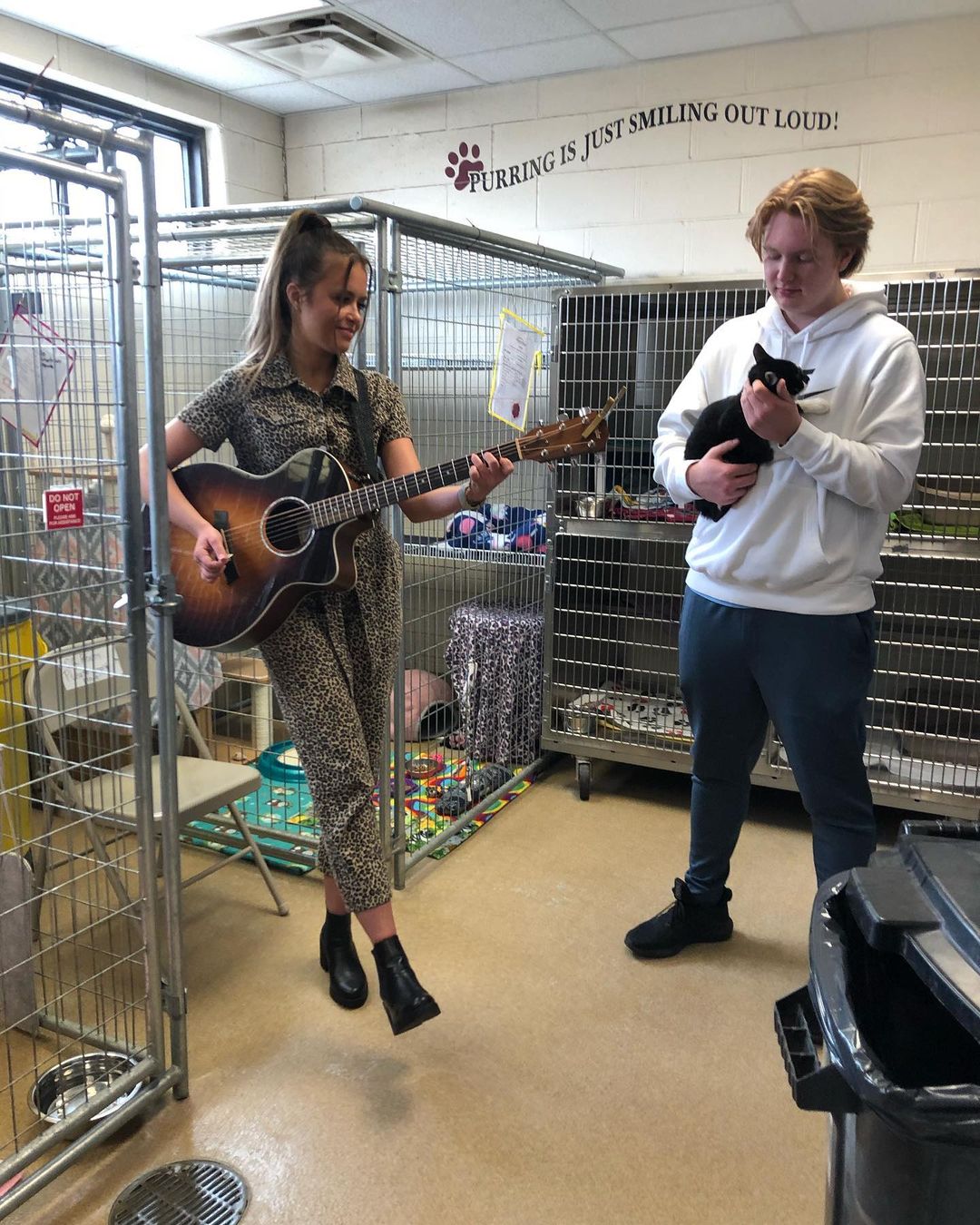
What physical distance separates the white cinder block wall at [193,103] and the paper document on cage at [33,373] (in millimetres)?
2163

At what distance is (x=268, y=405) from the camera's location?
6.06ft

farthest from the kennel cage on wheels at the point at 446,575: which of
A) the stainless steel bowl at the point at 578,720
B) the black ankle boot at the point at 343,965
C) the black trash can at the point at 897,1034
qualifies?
the black trash can at the point at 897,1034

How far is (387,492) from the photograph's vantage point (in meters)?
1.83

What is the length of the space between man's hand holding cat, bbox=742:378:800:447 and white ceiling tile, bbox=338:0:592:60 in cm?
190

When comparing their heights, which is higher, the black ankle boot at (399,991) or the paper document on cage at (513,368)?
the paper document on cage at (513,368)

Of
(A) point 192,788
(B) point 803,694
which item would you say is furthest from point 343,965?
(B) point 803,694

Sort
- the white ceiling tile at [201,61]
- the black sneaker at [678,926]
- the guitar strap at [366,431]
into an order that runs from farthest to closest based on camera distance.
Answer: the white ceiling tile at [201,61] < the black sneaker at [678,926] < the guitar strap at [366,431]

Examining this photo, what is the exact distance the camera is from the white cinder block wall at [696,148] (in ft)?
9.84

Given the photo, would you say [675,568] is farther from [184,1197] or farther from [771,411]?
[184,1197]

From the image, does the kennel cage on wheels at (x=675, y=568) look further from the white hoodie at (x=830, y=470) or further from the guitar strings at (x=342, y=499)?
the guitar strings at (x=342, y=499)

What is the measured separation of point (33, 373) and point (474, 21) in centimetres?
220

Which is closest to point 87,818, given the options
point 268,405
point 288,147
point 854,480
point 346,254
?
point 268,405

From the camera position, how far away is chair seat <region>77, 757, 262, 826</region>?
2.09 metres

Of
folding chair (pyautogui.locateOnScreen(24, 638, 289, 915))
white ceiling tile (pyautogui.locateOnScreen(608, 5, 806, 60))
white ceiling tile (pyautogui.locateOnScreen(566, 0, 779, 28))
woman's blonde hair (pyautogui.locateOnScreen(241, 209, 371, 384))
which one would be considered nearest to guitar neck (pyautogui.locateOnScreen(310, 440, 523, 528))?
woman's blonde hair (pyautogui.locateOnScreen(241, 209, 371, 384))
